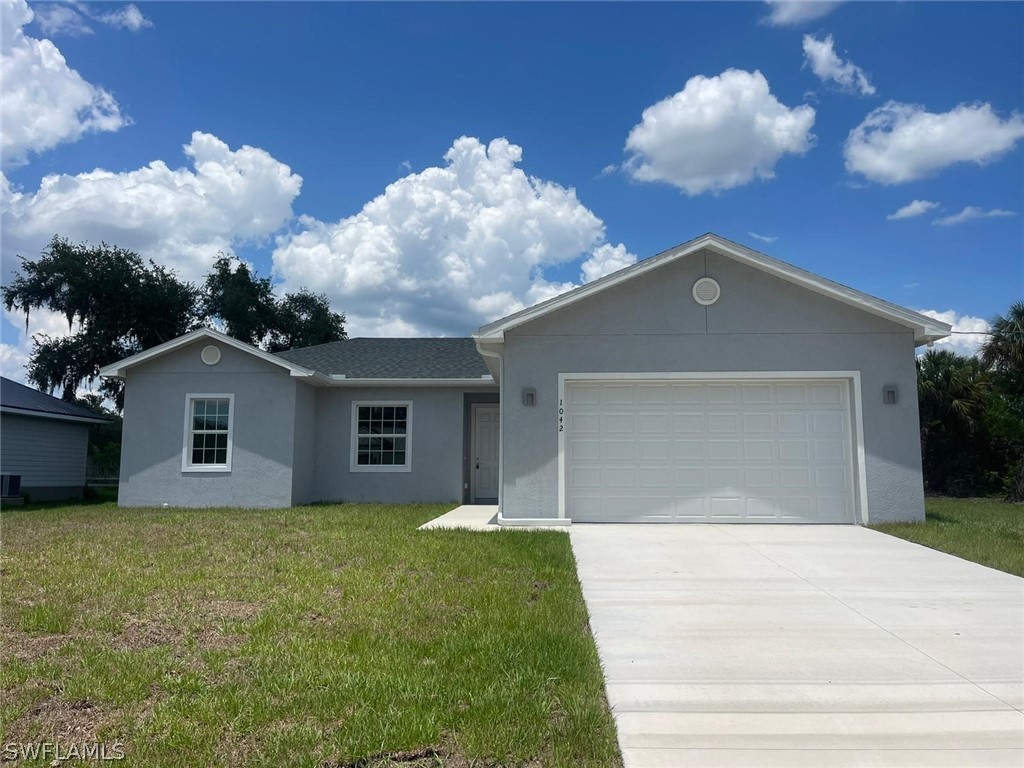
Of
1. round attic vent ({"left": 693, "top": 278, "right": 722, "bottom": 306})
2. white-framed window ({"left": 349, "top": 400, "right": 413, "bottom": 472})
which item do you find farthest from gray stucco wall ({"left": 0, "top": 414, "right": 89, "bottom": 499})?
round attic vent ({"left": 693, "top": 278, "right": 722, "bottom": 306})

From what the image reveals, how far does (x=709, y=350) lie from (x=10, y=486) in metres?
16.2

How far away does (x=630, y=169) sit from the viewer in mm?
15680

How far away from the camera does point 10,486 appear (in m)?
16.3

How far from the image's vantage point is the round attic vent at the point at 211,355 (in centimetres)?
1492

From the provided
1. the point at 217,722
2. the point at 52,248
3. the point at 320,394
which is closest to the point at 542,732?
the point at 217,722

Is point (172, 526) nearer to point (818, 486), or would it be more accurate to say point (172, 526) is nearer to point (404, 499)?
point (404, 499)

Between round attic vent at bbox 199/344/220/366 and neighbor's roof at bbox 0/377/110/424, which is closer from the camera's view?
round attic vent at bbox 199/344/220/366

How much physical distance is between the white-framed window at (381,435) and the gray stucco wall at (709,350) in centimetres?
554

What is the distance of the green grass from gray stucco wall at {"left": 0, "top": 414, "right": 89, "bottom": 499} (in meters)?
18.6

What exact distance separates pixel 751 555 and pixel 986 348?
1515 cm

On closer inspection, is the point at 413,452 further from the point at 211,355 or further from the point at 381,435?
the point at 211,355

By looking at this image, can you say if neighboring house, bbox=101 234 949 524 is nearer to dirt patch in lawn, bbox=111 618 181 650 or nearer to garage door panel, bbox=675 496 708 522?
garage door panel, bbox=675 496 708 522

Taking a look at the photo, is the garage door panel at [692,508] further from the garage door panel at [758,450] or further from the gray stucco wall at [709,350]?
the gray stucco wall at [709,350]

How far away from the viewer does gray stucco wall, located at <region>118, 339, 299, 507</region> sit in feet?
47.9
